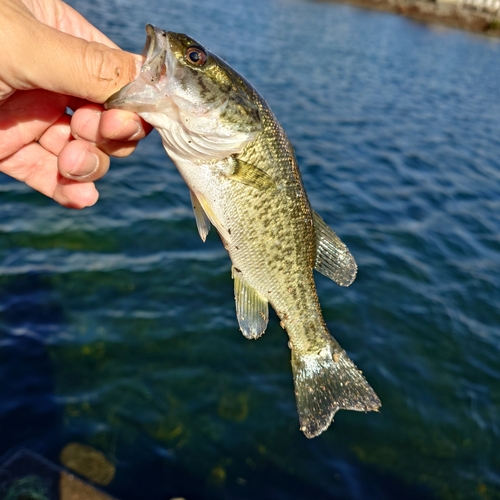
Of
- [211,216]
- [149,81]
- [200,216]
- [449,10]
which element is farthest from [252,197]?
[449,10]

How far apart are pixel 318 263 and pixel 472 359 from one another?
485 cm

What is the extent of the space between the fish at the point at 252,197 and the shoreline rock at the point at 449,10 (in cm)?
7584

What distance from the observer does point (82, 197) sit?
3855 mm

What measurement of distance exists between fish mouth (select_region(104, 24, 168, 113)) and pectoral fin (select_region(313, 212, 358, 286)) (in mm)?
1481

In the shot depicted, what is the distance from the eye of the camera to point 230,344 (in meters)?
6.48

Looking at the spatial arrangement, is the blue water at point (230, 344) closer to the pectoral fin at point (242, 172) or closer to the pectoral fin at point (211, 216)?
the pectoral fin at point (211, 216)

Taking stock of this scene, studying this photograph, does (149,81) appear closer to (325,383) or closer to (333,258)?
(333,258)

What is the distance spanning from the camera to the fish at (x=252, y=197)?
283 cm

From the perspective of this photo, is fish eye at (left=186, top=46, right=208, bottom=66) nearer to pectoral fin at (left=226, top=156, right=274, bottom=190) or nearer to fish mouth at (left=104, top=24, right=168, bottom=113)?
fish mouth at (left=104, top=24, right=168, bottom=113)

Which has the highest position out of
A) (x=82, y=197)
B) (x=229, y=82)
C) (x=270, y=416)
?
(x=229, y=82)

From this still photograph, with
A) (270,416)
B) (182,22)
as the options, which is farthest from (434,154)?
(182,22)

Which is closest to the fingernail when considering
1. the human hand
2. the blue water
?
the human hand

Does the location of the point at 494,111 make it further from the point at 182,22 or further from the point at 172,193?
the point at 172,193

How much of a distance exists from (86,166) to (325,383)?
2428mm
